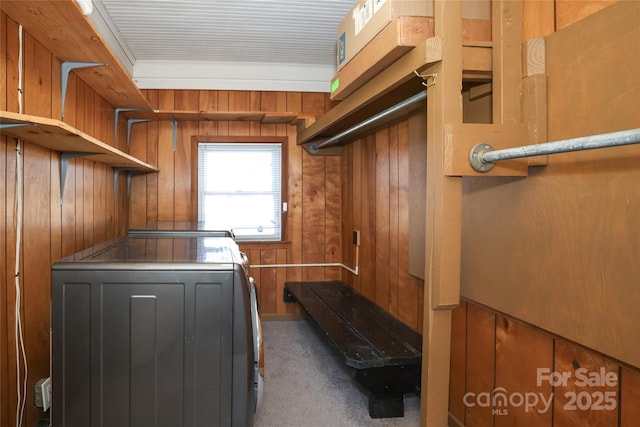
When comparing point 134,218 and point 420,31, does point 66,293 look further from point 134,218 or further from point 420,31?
point 134,218

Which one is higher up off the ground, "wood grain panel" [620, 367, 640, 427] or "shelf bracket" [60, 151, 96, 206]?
"shelf bracket" [60, 151, 96, 206]

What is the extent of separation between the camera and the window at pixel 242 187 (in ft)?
12.6

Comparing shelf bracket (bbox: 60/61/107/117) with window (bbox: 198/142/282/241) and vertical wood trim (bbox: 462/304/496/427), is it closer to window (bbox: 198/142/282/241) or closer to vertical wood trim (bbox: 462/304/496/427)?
window (bbox: 198/142/282/241)

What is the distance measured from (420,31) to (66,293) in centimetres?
137

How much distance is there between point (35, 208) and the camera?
1.87m

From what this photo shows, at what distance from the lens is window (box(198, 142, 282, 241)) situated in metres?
3.83

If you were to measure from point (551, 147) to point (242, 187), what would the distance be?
122 inches

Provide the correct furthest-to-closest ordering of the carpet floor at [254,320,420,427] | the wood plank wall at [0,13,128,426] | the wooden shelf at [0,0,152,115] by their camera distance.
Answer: the carpet floor at [254,320,420,427]
the wood plank wall at [0,13,128,426]
the wooden shelf at [0,0,152,115]

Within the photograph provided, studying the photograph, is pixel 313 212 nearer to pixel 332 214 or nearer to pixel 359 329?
pixel 332 214

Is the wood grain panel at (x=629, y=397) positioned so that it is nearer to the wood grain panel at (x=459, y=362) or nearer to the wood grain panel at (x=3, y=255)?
the wood grain panel at (x=459, y=362)

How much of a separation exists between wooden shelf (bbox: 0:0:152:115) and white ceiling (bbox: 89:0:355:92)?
13.7 inches

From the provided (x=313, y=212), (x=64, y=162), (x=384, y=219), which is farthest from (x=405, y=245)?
(x=64, y=162)

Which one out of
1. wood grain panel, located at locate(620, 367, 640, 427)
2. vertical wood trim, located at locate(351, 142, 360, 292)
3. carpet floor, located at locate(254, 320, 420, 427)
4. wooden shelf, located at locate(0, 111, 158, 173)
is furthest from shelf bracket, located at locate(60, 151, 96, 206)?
wood grain panel, located at locate(620, 367, 640, 427)

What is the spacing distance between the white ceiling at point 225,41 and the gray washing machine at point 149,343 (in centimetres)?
195
